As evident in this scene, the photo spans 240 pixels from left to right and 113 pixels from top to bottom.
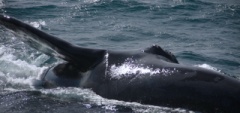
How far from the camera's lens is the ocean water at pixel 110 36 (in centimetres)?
663

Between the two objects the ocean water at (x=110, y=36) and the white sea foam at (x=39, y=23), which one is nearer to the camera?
the ocean water at (x=110, y=36)

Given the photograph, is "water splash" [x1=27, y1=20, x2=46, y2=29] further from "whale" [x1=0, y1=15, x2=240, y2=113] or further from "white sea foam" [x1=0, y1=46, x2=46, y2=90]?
"whale" [x1=0, y1=15, x2=240, y2=113]

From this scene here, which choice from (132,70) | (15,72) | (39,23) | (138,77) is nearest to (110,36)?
(39,23)

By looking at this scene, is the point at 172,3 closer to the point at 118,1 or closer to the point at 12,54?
the point at 118,1

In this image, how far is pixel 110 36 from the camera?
16.4 meters

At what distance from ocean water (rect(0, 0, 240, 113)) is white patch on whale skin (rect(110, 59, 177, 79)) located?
1.78 feet

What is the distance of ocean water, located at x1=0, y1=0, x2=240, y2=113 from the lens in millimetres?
6629

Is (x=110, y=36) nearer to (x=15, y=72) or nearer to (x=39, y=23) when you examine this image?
(x=39, y=23)

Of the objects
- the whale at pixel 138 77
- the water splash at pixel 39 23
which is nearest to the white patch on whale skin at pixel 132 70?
the whale at pixel 138 77

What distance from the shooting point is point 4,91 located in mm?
7375

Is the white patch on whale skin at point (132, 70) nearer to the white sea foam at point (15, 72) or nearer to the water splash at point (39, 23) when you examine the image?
the white sea foam at point (15, 72)

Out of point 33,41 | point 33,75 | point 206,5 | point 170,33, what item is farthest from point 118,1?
point 33,41

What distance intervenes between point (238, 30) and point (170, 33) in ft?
12.0

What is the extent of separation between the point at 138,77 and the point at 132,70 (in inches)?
9.2
